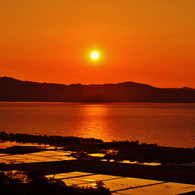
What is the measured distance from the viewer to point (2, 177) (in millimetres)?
18859

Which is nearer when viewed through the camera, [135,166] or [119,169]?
[119,169]

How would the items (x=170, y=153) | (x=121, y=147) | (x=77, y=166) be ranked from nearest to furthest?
1. (x=77, y=166)
2. (x=170, y=153)
3. (x=121, y=147)

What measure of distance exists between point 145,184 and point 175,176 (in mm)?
3746

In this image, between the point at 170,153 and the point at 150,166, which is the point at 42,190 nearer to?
the point at 150,166

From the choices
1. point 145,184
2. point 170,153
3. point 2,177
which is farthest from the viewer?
point 170,153

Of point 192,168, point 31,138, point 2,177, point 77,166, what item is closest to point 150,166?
point 192,168

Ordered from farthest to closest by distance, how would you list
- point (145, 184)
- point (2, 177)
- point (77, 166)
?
point (77, 166)
point (145, 184)
point (2, 177)

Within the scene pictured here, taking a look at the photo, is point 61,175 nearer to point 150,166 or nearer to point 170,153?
point 150,166

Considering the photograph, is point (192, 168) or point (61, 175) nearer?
point (61, 175)

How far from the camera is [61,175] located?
25.6 meters

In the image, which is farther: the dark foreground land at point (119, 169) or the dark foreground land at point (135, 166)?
the dark foreground land at point (135, 166)

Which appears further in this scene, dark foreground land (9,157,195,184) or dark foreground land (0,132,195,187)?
dark foreground land (0,132,195,187)

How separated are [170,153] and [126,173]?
13.0 metres

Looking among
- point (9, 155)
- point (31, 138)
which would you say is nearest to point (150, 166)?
point (9, 155)
